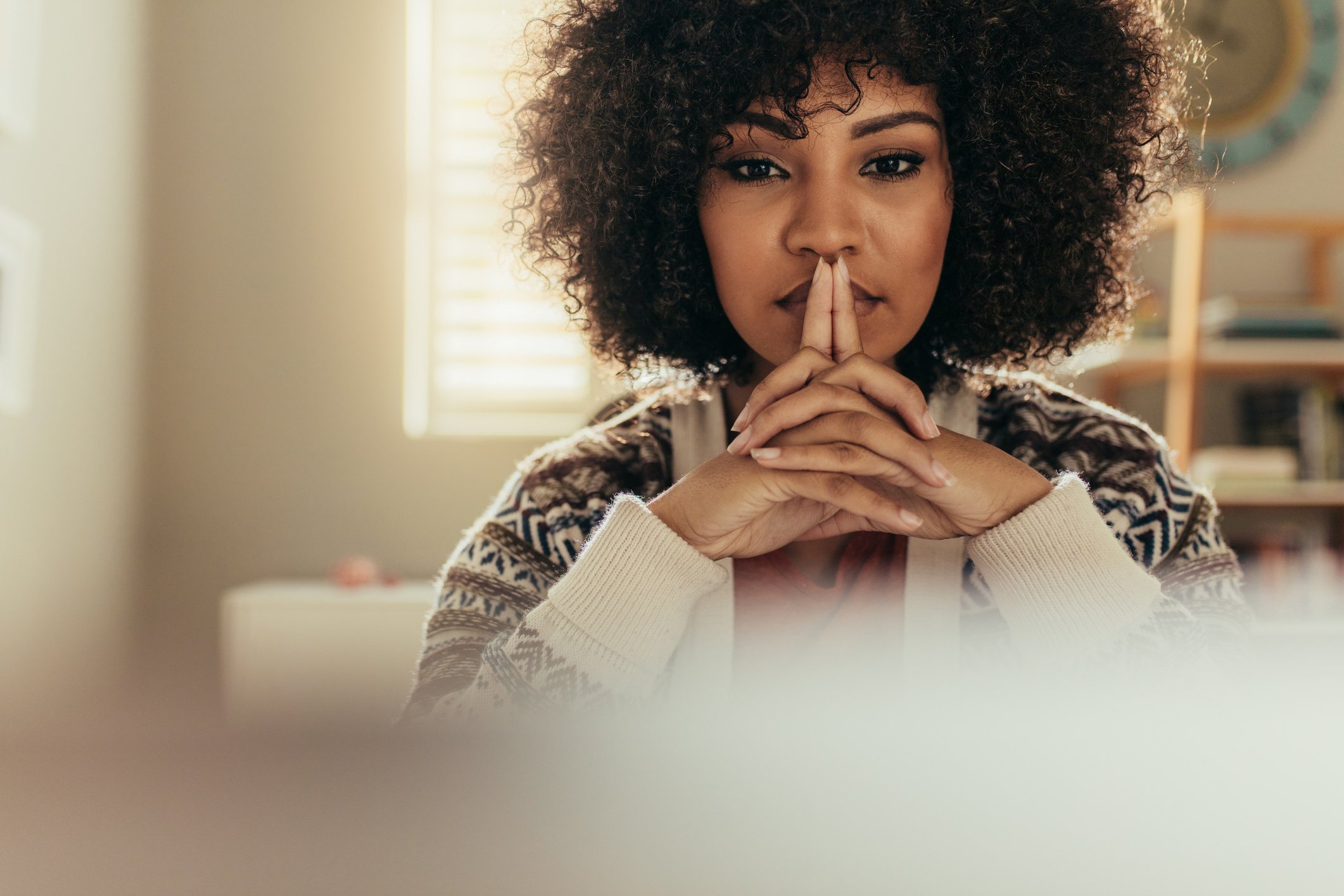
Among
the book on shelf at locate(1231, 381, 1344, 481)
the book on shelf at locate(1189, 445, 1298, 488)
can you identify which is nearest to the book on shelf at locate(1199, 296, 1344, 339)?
the book on shelf at locate(1231, 381, 1344, 481)

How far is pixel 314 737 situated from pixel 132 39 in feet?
10.6

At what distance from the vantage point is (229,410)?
10.1 ft

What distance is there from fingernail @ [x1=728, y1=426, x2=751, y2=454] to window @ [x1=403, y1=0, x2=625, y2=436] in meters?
2.28

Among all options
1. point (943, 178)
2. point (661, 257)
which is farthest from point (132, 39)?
point (943, 178)

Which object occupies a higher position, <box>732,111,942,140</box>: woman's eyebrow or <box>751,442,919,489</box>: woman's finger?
<box>732,111,942,140</box>: woman's eyebrow

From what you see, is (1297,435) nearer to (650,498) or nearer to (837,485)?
(650,498)

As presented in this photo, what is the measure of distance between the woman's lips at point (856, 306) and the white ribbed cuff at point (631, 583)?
0.72 feet

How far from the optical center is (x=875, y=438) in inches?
30.8

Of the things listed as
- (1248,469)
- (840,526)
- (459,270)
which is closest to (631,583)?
(840,526)

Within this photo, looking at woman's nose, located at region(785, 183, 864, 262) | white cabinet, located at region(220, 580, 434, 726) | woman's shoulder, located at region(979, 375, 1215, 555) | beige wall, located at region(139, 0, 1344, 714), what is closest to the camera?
woman's nose, located at region(785, 183, 864, 262)

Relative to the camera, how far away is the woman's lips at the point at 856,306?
36.6 inches

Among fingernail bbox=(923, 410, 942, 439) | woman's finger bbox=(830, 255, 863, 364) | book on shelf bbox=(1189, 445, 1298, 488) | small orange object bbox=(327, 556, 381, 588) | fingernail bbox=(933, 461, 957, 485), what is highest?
woman's finger bbox=(830, 255, 863, 364)

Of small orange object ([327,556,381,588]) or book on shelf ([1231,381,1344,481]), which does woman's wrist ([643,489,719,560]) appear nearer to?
small orange object ([327,556,381,588])

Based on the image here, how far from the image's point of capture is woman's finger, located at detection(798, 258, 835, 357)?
2.78ft
